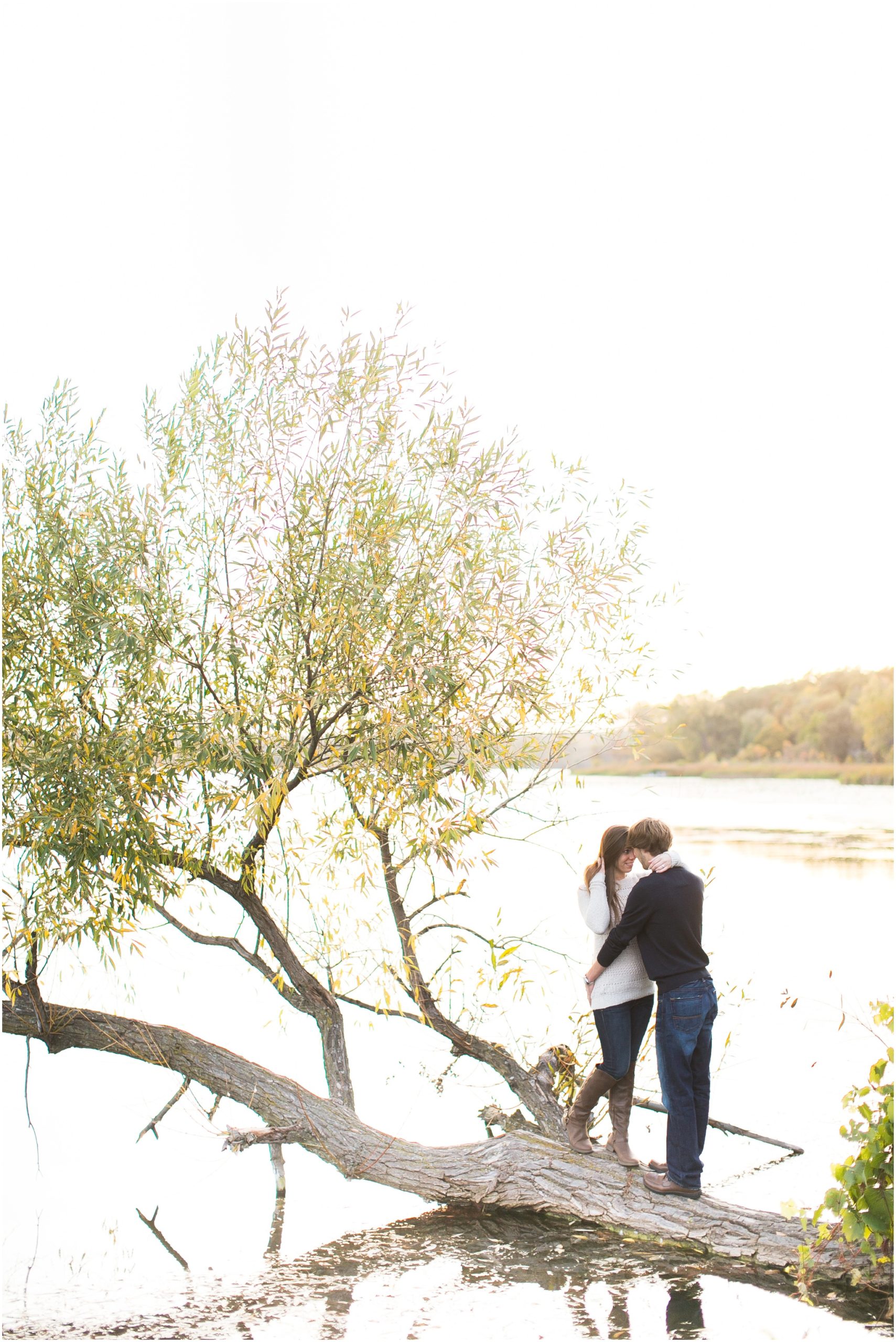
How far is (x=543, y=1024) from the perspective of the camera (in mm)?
5363

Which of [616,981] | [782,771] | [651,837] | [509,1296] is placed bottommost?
[509,1296]

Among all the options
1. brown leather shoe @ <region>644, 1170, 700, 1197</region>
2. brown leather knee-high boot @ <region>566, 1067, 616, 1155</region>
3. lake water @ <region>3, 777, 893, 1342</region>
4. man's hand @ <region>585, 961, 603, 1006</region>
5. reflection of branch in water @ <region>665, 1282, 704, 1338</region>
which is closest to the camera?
reflection of branch in water @ <region>665, 1282, 704, 1338</region>

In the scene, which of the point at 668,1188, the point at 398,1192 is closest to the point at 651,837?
the point at 668,1188

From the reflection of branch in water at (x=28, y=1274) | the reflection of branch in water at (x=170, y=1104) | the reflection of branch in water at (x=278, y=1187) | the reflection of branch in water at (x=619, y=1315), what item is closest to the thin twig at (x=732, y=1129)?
the reflection of branch in water at (x=619, y=1315)

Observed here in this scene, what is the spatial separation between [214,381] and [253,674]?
1393 millimetres

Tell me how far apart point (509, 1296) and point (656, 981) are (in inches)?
51.2

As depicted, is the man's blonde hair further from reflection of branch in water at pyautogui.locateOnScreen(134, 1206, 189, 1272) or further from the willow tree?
reflection of branch in water at pyautogui.locateOnScreen(134, 1206, 189, 1272)

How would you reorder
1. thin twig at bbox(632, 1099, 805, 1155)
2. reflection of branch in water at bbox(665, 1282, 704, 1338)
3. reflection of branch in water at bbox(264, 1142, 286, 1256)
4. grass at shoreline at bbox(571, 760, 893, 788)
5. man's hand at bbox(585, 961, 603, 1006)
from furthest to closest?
grass at shoreline at bbox(571, 760, 893, 788) → reflection of branch in water at bbox(264, 1142, 286, 1256) → thin twig at bbox(632, 1099, 805, 1155) → man's hand at bbox(585, 961, 603, 1006) → reflection of branch in water at bbox(665, 1282, 704, 1338)

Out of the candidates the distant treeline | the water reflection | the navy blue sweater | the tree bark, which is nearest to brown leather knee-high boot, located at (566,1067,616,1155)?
the water reflection

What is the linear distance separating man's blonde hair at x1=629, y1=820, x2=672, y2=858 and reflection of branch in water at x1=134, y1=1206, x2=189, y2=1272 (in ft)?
9.51

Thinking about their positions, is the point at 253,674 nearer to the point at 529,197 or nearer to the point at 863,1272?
the point at 863,1272

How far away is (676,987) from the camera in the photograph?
389 cm

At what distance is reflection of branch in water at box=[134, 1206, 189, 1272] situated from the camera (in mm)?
4738

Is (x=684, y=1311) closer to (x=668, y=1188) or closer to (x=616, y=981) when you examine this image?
(x=668, y=1188)
